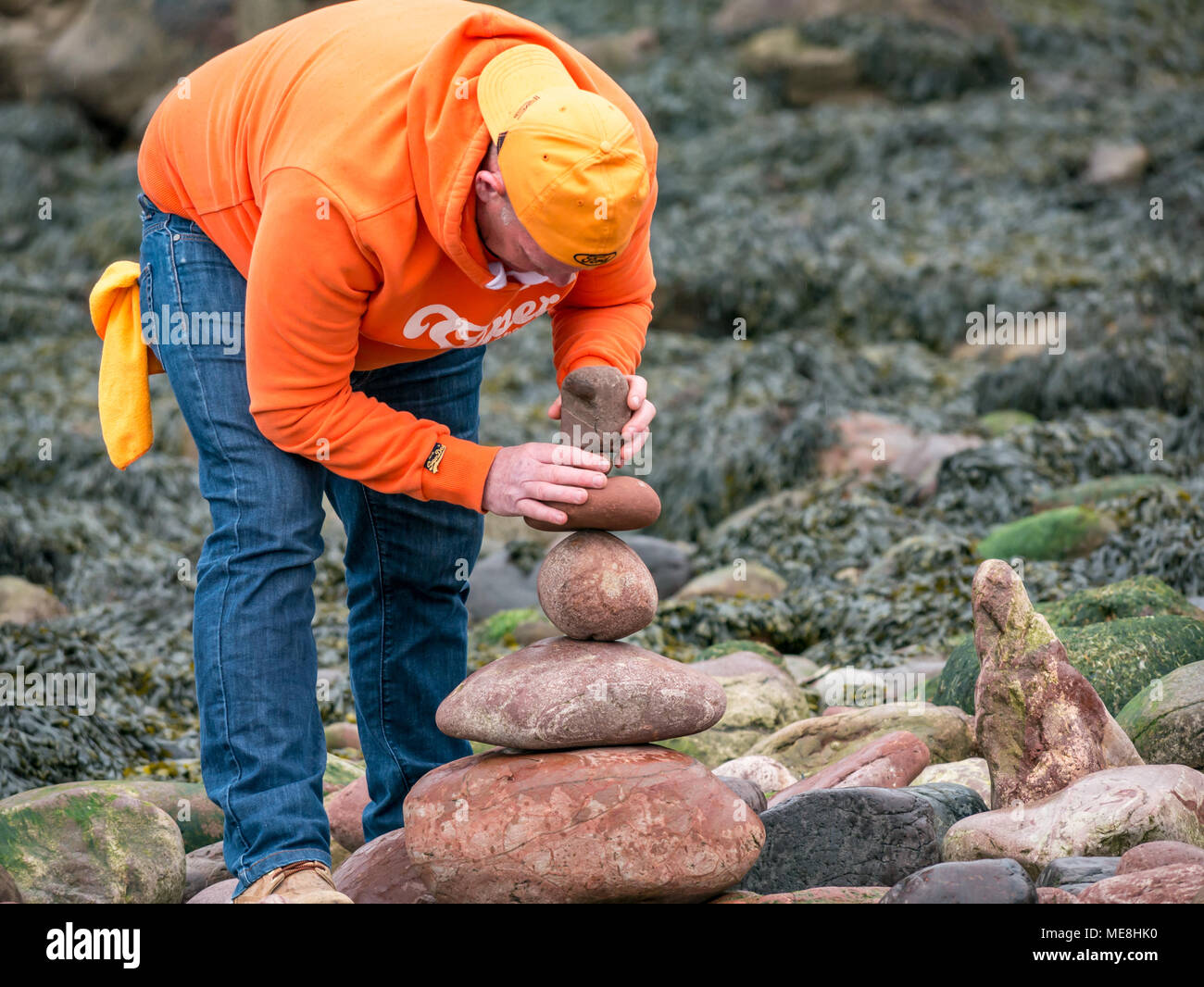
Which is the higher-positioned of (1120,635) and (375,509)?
(375,509)

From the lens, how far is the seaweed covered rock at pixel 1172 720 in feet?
12.1

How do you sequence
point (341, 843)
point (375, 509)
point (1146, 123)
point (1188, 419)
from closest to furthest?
1. point (375, 509)
2. point (341, 843)
3. point (1188, 419)
4. point (1146, 123)

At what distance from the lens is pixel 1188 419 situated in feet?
29.3

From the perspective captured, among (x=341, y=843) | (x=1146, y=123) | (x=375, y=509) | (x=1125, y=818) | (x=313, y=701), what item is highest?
(x=1146, y=123)

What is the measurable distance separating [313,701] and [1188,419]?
7.51 metres

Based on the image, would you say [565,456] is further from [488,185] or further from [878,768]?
[878,768]

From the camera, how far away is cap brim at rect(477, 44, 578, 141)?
2.66 meters

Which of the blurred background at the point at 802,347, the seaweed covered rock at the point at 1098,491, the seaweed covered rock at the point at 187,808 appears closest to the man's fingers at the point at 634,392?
the seaweed covered rock at the point at 187,808

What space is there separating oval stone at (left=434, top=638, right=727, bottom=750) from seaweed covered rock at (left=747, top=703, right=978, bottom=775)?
123cm

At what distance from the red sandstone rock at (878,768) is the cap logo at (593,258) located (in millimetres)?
1632

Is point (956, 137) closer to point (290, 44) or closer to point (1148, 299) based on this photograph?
point (1148, 299)

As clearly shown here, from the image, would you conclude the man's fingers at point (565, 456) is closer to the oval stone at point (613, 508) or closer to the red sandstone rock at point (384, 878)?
the oval stone at point (613, 508)

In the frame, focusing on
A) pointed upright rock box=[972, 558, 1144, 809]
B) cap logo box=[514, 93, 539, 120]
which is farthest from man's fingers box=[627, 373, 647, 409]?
pointed upright rock box=[972, 558, 1144, 809]
